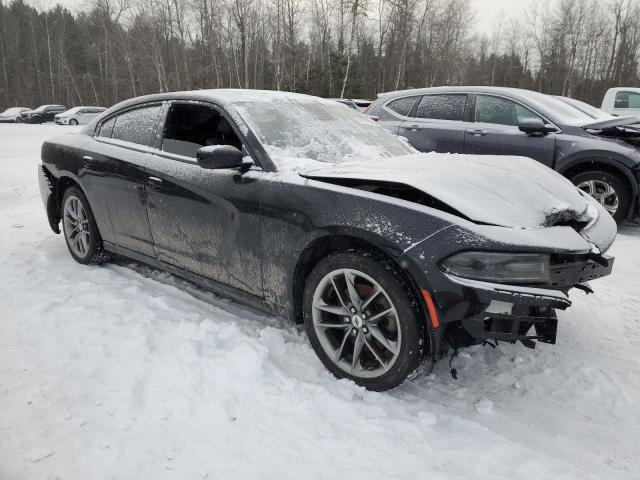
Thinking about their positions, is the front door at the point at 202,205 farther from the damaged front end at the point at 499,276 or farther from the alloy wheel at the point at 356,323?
the damaged front end at the point at 499,276

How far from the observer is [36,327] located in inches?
122

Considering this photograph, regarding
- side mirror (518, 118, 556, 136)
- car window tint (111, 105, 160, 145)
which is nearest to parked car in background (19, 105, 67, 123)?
car window tint (111, 105, 160, 145)

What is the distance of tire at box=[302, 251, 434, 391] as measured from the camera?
2252 mm

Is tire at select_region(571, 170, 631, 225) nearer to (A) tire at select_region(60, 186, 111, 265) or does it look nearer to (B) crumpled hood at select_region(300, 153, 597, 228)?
(B) crumpled hood at select_region(300, 153, 597, 228)

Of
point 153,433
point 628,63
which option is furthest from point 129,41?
point 628,63

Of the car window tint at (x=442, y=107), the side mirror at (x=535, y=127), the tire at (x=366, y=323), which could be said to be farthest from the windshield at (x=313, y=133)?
the car window tint at (x=442, y=107)

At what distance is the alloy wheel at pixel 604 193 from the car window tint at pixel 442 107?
6.09 ft

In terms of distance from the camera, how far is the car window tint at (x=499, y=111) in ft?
19.7

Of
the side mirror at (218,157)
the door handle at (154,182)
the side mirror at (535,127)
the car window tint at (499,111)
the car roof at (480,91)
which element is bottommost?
the door handle at (154,182)

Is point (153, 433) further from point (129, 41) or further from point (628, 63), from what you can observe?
point (628, 63)

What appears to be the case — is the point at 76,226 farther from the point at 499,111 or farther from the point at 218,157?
the point at 499,111

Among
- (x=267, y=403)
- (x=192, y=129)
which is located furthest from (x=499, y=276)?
(x=192, y=129)

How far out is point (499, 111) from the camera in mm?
6172

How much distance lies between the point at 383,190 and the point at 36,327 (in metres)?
2.47
